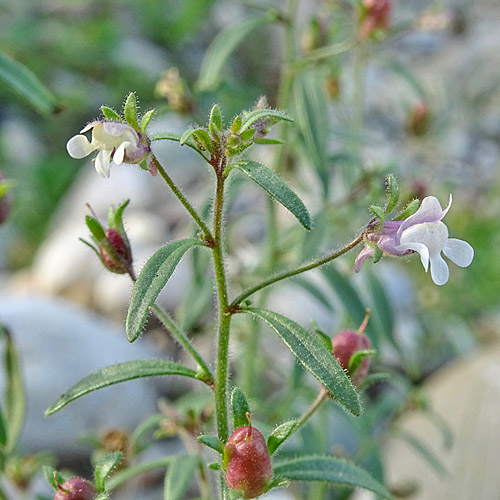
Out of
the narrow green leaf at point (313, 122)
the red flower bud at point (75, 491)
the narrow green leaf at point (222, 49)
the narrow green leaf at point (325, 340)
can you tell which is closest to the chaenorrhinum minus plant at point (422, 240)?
the narrow green leaf at point (325, 340)

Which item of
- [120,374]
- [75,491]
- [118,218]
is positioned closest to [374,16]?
[118,218]

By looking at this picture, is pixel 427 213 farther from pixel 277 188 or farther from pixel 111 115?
pixel 111 115

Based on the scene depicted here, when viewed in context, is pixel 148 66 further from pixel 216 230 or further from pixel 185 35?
pixel 216 230

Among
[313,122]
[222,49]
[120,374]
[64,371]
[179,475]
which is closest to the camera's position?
[120,374]

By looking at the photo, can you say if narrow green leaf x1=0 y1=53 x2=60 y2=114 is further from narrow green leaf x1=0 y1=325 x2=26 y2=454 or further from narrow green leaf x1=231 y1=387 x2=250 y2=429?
narrow green leaf x1=231 y1=387 x2=250 y2=429

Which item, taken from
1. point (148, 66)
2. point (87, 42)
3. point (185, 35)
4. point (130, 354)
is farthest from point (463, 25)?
point (130, 354)
